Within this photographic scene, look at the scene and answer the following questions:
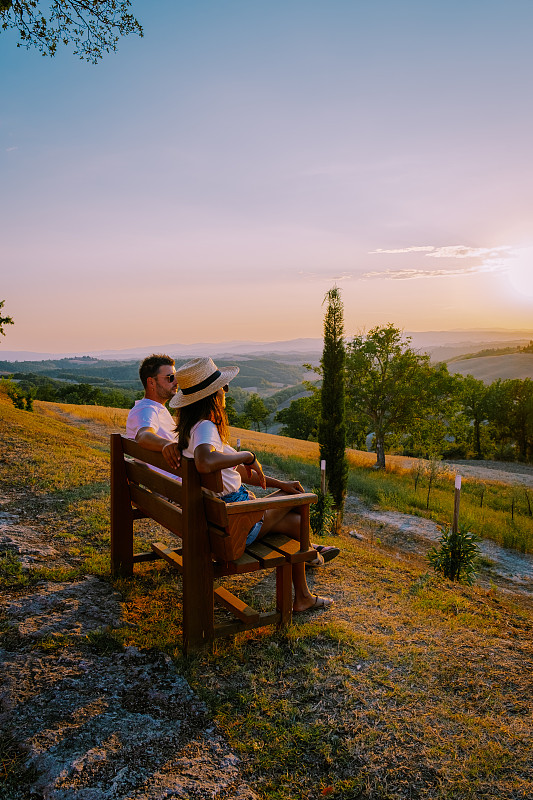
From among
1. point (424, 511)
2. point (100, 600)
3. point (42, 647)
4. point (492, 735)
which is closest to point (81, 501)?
point (100, 600)

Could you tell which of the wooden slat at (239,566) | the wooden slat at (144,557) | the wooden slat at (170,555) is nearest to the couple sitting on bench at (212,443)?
the wooden slat at (239,566)

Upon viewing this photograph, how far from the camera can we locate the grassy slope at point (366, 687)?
255cm

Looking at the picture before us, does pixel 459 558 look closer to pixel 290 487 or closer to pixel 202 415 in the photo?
pixel 290 487

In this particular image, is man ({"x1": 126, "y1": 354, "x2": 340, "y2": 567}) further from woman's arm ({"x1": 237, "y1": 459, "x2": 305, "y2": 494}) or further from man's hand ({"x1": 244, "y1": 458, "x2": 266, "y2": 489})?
man's hand ({"x1": 244, "y1": 458, "x2": 266, "y2": 489})

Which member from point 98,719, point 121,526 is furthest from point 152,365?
point 98,719

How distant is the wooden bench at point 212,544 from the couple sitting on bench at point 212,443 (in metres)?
0.10

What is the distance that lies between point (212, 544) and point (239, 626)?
2.31 ft

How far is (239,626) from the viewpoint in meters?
3.62

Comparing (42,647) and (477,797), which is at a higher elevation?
(42,647)

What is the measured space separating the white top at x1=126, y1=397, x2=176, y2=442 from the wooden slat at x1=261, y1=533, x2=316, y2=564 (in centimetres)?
124

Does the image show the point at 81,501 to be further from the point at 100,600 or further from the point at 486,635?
the point at 486,635

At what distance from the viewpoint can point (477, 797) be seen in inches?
95.6

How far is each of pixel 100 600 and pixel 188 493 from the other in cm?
165

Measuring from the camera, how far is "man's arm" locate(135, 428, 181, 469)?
3.54m
